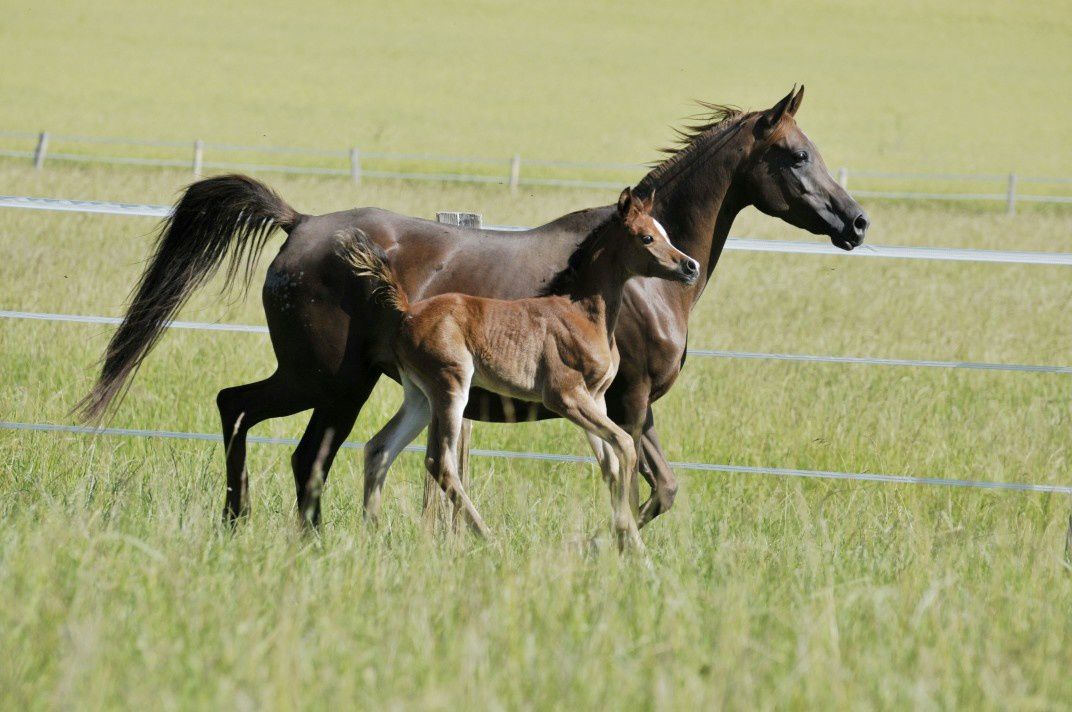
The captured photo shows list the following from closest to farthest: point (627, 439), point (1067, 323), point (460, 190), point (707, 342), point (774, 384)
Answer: point (627, 439) < point (774, 384) < point (707, 342) < point (1067, 323) < point (460, 190)

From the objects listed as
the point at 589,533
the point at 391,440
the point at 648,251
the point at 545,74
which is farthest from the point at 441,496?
the point at 545,74

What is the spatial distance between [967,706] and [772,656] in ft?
1.43

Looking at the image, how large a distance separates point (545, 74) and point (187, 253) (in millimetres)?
41603

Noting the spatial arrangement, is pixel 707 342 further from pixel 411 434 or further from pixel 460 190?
pixel 460 190

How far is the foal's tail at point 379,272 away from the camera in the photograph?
16.4ft

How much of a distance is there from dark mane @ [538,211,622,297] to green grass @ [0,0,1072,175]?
90.6 feet

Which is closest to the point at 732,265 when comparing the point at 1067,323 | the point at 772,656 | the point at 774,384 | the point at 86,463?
the point at 1067,323

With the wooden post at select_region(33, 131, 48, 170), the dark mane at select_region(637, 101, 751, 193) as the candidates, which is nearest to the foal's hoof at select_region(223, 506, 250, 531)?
the dark mane at select_region(637, 101, 751, 193)

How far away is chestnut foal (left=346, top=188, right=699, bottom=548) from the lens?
4.79 m

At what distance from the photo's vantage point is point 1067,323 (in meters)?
11.1

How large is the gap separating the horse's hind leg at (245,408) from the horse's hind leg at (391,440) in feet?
1.44

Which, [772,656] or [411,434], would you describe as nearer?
[772,656]

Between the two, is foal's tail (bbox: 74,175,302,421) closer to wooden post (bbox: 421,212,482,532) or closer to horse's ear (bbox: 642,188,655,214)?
wooden post (bbox: 421,212,482,532)

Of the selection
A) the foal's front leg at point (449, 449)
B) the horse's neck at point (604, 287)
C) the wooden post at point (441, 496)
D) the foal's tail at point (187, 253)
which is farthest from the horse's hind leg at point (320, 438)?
the horse's neck at point (604, 287)
